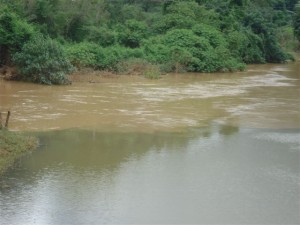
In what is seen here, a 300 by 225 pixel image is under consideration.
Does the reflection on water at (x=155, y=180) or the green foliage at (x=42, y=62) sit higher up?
the green foliage at (x=42, y=62)

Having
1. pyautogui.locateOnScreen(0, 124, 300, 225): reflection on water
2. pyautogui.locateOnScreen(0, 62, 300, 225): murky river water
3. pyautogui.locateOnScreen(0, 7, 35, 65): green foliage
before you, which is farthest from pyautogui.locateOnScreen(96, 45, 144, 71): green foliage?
pyautogui.locateOnScreen(0, 124, 300, 225): reflection on water

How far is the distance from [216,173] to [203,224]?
309cm

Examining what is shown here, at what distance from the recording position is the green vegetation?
25.1m

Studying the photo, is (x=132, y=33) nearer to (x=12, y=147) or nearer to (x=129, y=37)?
(x=129, y=37)

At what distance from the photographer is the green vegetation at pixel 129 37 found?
987 inches

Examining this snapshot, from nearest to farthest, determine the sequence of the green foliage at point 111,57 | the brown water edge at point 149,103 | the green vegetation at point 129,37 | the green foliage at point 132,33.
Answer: the brown water edge at point 149,103
the green vegetation at point 129,37
the green foliage at point 111,57
the green foliage at point 132,33

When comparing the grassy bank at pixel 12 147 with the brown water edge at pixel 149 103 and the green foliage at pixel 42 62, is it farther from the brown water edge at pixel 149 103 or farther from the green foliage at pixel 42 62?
the green foliage at pixel 42 62

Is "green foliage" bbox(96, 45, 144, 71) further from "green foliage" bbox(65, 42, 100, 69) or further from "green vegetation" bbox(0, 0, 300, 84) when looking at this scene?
"green foliage" bbox(65, 42, 100, 69)

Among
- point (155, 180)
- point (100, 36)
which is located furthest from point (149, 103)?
point (100, 36)

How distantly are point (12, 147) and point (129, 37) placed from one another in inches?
846

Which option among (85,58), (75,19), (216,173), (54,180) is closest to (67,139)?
(54,180)

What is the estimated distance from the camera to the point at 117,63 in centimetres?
2950

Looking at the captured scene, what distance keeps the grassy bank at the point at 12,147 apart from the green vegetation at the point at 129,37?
1073 centimetres

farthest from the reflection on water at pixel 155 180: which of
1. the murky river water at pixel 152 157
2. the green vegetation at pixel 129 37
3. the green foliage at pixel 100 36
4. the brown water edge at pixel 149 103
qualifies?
the green foliage at pixel 100 36
